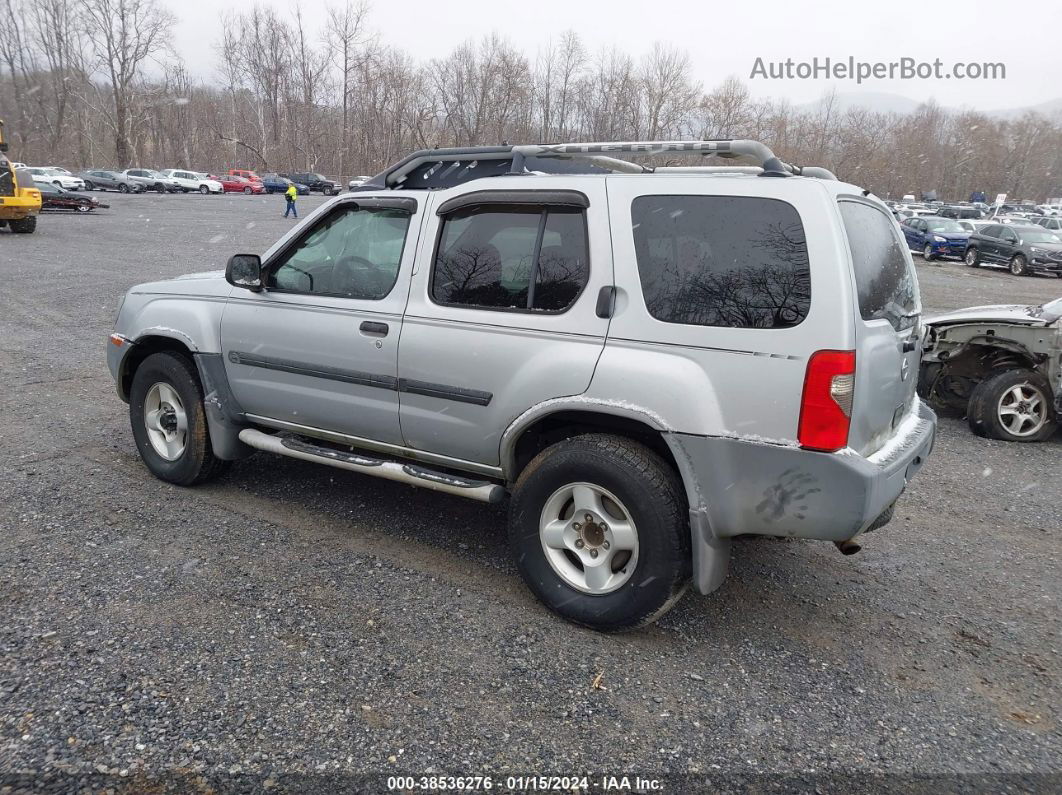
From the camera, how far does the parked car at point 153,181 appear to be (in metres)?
50.6

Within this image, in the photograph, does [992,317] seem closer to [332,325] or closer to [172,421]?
[332,325]

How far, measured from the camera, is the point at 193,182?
175 ft

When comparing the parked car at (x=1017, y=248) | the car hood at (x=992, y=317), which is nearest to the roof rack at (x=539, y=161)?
the car hood at (x=992, y=317)

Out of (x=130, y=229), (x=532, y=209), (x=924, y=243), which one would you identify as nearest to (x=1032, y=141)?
(x=924, y=243)

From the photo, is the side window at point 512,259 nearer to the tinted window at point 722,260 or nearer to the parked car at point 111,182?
the tinted window at point 722,260

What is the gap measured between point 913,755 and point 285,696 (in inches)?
90.5

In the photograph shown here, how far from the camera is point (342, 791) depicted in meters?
2.46

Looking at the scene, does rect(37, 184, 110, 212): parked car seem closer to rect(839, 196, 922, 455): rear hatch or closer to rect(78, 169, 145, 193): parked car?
rect(78, 169, 145, 193): parked car

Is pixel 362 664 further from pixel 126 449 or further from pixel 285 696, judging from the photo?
pixel 126 449

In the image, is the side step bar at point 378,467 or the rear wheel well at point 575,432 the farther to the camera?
the side step bar at point 378,467

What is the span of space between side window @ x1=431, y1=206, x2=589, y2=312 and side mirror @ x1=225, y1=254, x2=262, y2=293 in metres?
1.25

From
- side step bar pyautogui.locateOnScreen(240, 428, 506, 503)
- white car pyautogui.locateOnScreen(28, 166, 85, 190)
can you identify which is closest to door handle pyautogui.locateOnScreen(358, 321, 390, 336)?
side step bar pyautogui.locateOnScreen(240, 428, 506, 503)

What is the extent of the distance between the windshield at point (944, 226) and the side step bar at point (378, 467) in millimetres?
31524

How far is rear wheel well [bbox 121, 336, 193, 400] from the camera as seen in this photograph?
4863 millimetres
